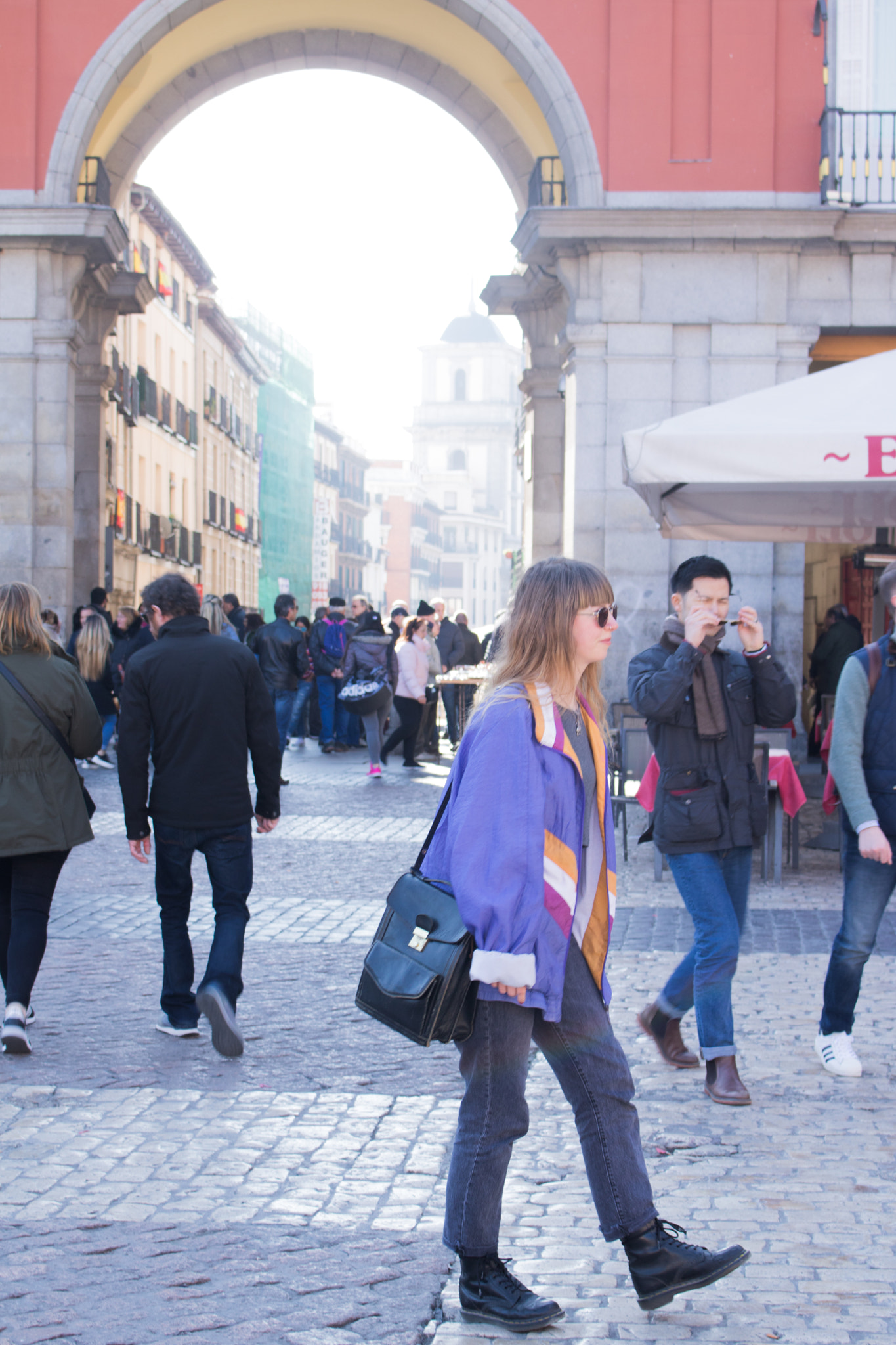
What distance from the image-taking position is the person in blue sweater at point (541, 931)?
3.43 m

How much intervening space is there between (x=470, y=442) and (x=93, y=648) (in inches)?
5484

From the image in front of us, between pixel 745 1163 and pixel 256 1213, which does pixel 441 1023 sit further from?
pixel 745 1163

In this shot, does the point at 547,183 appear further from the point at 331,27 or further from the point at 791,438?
the point at 791,438

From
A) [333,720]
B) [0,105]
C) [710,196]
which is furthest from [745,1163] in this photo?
[333,720]

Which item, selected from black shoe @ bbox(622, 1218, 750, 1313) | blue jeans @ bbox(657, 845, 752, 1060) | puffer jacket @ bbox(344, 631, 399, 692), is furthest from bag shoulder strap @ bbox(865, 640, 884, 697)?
puffer jacket @ bbox(344, 631, 399, 692)

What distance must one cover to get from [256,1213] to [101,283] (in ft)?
52.4

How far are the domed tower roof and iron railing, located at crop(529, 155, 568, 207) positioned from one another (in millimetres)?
138456

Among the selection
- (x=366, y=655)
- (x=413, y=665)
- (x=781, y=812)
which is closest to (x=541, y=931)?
Answer: (x=781, y=812)

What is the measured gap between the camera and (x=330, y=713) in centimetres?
2066

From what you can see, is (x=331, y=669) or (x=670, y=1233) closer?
(x=670, y=1233)

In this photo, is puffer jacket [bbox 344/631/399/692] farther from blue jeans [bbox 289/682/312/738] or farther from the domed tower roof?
the domed tower roof

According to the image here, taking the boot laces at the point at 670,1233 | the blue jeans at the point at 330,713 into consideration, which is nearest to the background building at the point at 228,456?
the blue jeans at the point at 330,713

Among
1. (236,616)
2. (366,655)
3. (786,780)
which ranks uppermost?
(236,616)

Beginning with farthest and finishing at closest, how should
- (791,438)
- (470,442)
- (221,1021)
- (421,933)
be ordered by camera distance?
(470,442)
(791,438)
(221,1021)
(421,933)
